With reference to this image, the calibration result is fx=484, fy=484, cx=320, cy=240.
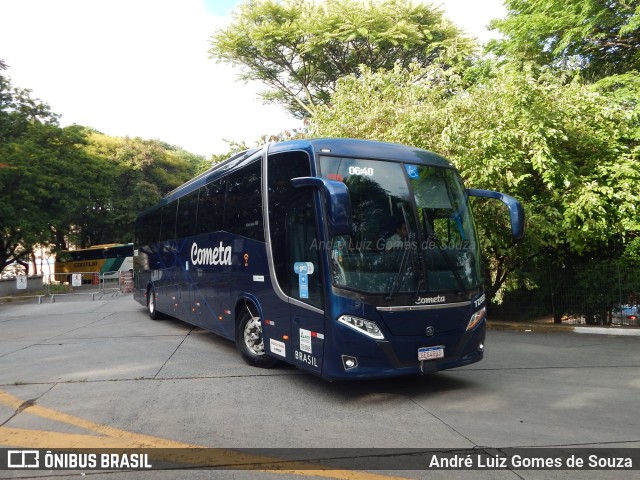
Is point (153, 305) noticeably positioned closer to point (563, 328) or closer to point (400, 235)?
point (400, 235)

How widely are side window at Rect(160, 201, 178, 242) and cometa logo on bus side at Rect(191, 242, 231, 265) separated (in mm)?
1811

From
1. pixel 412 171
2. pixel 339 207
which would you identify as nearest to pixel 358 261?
pixel 339 207

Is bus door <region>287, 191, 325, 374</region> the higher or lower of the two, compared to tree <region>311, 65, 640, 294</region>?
lower

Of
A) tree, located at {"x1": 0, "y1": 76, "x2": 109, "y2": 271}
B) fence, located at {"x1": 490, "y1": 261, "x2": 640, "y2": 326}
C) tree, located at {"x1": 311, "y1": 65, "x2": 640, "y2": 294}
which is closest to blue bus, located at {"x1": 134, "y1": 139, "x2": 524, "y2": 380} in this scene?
tree, located at {"x1": 311, "y1": 65, "x2": 640, "y2": 294}

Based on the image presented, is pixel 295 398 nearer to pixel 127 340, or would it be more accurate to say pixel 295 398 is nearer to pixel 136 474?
pixel 136 474

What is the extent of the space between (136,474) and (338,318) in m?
2.44

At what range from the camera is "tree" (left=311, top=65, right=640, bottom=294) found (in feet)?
33.2

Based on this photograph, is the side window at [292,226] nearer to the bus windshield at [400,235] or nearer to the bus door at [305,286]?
the bus door at [305,286]

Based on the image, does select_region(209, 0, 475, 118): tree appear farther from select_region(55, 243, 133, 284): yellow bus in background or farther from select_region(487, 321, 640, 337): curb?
select_region(55, 243, 133, 284): yellow bus in background

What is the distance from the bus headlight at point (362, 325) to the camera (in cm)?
529

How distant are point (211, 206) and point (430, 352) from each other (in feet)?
16.8

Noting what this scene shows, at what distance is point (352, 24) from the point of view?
20672 millimetres

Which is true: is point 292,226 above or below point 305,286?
above

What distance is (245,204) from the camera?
744cm
